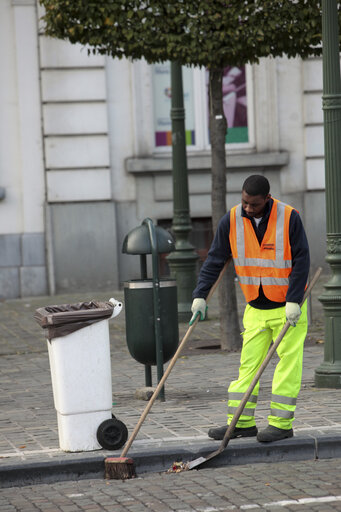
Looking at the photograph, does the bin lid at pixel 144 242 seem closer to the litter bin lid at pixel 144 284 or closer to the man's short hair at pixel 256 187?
the litter bin lid at pixel 144 284

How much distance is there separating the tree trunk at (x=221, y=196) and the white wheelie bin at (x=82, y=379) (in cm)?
394

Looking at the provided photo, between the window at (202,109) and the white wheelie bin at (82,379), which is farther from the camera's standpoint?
the window at (202,109)

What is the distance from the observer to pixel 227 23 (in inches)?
376

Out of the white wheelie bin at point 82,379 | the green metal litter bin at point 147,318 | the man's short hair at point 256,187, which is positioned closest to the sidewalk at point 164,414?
the white wheelie bin at point 82,379

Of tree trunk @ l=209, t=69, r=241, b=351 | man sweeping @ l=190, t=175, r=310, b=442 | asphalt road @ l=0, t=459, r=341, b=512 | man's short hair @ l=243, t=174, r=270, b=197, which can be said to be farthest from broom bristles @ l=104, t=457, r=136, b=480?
tree trunk @ l=209, t=69, r=241, b=351

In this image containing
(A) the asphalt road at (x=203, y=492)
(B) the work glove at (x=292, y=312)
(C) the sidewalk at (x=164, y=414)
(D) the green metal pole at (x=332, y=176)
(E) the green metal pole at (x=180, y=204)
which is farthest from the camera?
(E) the green metal pole at (x=180, y=204)

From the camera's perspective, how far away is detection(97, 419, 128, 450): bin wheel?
6461mm

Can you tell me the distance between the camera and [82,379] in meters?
6.50

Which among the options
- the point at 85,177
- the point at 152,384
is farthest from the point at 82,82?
the point at 152,384

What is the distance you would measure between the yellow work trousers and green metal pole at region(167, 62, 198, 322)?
6091 millimetres

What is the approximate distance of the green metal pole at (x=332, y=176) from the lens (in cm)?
823

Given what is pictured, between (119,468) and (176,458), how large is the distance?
0.38 m

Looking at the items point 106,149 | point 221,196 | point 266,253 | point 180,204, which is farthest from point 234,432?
point 106,149

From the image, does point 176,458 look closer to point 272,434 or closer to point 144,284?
point 272,434
